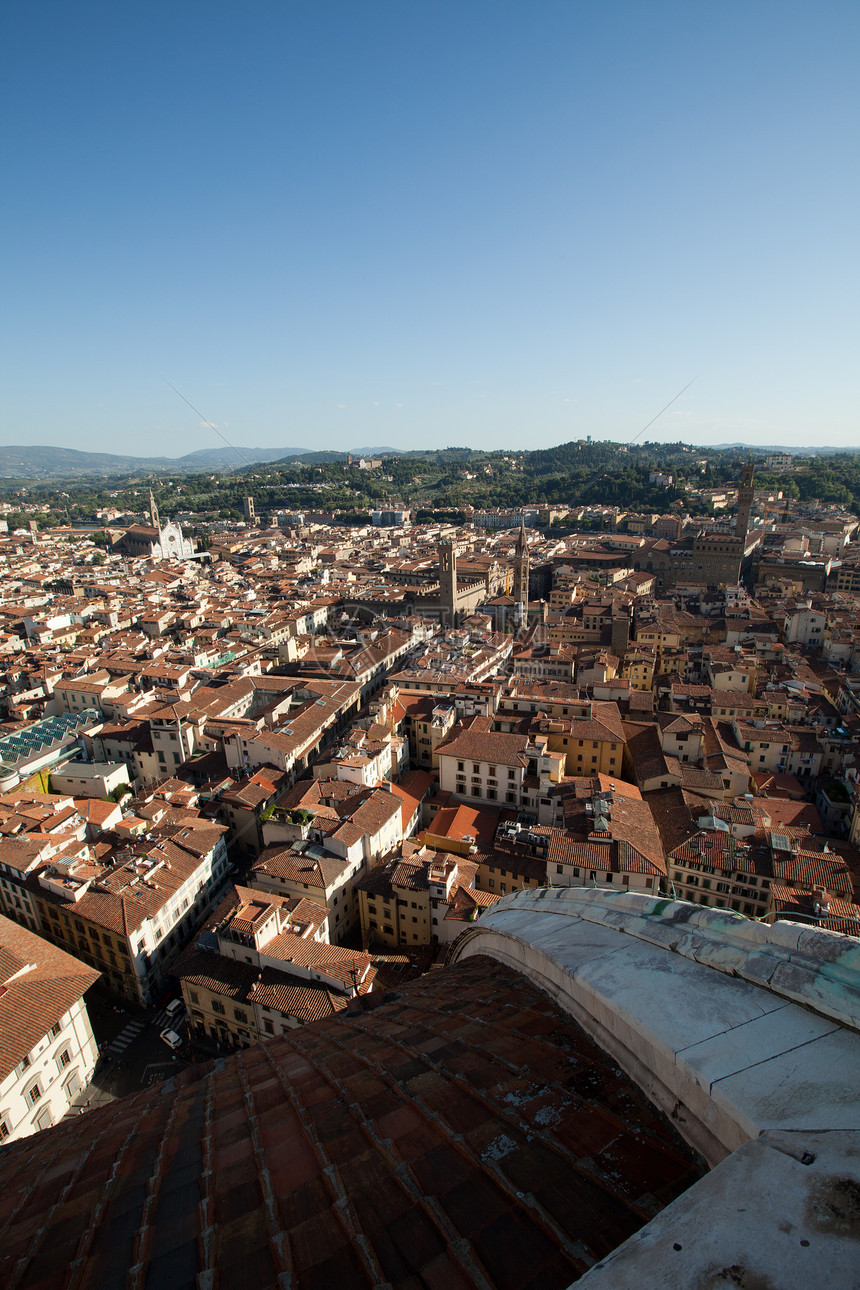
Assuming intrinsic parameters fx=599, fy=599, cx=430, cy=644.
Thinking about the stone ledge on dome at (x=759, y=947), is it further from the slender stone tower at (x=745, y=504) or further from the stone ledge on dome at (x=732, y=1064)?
the slender stone tower at (x=745, y=504)

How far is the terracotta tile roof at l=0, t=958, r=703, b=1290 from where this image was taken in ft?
6.78

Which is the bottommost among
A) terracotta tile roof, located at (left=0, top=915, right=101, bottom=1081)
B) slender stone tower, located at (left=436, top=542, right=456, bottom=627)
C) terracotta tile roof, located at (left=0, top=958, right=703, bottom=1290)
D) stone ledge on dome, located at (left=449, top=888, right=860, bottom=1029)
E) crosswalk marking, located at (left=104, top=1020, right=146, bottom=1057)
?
crosswalk marking, located at (left=104, top=1020, right=146, bottom=1057)

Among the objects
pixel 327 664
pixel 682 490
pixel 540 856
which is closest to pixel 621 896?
pixel 540 856

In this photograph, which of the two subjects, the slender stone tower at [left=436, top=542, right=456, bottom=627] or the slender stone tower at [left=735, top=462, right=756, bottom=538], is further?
the slender stone tower at [left=735, top=462, right=756, bottom=538]

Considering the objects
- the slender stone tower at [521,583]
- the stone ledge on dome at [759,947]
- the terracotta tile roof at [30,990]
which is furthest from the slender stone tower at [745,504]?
the stone ledge on dome at [759,947]

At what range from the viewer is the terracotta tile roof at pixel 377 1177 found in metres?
2.07

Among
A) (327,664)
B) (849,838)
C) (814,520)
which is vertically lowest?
(849,838)

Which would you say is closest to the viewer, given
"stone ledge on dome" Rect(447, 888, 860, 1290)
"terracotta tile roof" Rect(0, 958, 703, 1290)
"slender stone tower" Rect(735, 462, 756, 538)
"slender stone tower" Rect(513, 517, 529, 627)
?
"stone ledge on dome" Rect(447, 888, 860, 1290)

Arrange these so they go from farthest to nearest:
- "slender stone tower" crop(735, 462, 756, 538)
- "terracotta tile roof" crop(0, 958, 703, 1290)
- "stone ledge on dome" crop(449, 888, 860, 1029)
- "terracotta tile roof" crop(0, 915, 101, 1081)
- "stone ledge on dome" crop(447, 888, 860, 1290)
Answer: "slender stone tower" crop(735, 462, 756, 538) → "terracotta tile roof" crop(0, 915, 101, 1081) → "stone ledge on dome" crop(449, 888, 860, 1029) → "terracotta tile roof" crop(0, 958, 703, 1290) → "stone ledge on dome" crop(447, 888, 860, 1290)

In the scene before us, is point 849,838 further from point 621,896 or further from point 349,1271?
point 349,1271

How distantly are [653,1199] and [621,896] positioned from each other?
2321mm

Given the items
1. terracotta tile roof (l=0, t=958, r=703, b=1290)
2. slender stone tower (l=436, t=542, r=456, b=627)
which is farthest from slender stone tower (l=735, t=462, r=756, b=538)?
Result: terracotta tile roof (l=0, t=958, r=703, b=1290)

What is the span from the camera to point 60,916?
1577 centimetres

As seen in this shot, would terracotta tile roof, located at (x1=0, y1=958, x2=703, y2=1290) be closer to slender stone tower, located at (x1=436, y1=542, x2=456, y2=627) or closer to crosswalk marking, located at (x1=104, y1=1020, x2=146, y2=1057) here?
crosswalk marking, located at (x1=104, y1=1020, x2=146, y2=1057)
